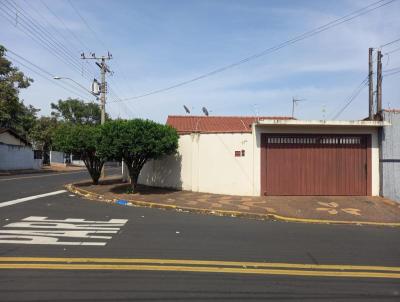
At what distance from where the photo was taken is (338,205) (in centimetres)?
1536

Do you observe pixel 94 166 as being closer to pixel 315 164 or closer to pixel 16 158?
pixel 315 164

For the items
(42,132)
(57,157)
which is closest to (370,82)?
(42,132)

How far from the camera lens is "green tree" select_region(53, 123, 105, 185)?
2066 centimetres

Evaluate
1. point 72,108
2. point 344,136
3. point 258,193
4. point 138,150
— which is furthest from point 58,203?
point 72,108

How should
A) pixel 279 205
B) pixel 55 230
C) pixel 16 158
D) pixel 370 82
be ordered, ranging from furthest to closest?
A: pixel 16 158
pixel 370 82
pixel 279 205
pixel 55 230

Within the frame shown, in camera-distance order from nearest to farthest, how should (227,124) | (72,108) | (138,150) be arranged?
(138,150) < (227,124) < (72,108)

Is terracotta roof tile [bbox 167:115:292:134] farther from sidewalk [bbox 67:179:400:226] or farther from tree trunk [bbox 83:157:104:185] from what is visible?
sidewalk [bbox 67:179:400:226]

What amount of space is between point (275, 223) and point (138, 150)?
20.3 feet

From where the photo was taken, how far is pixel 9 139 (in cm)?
4469

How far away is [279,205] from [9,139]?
119ft

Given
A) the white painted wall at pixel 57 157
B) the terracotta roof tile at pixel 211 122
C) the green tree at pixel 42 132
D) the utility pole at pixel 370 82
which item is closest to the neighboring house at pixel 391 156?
the utility pole at pixel 370 82

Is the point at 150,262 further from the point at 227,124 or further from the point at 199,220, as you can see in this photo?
the point at 227,124

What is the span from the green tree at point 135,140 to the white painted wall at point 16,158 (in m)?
27.7

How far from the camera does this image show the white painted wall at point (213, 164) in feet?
55.9
